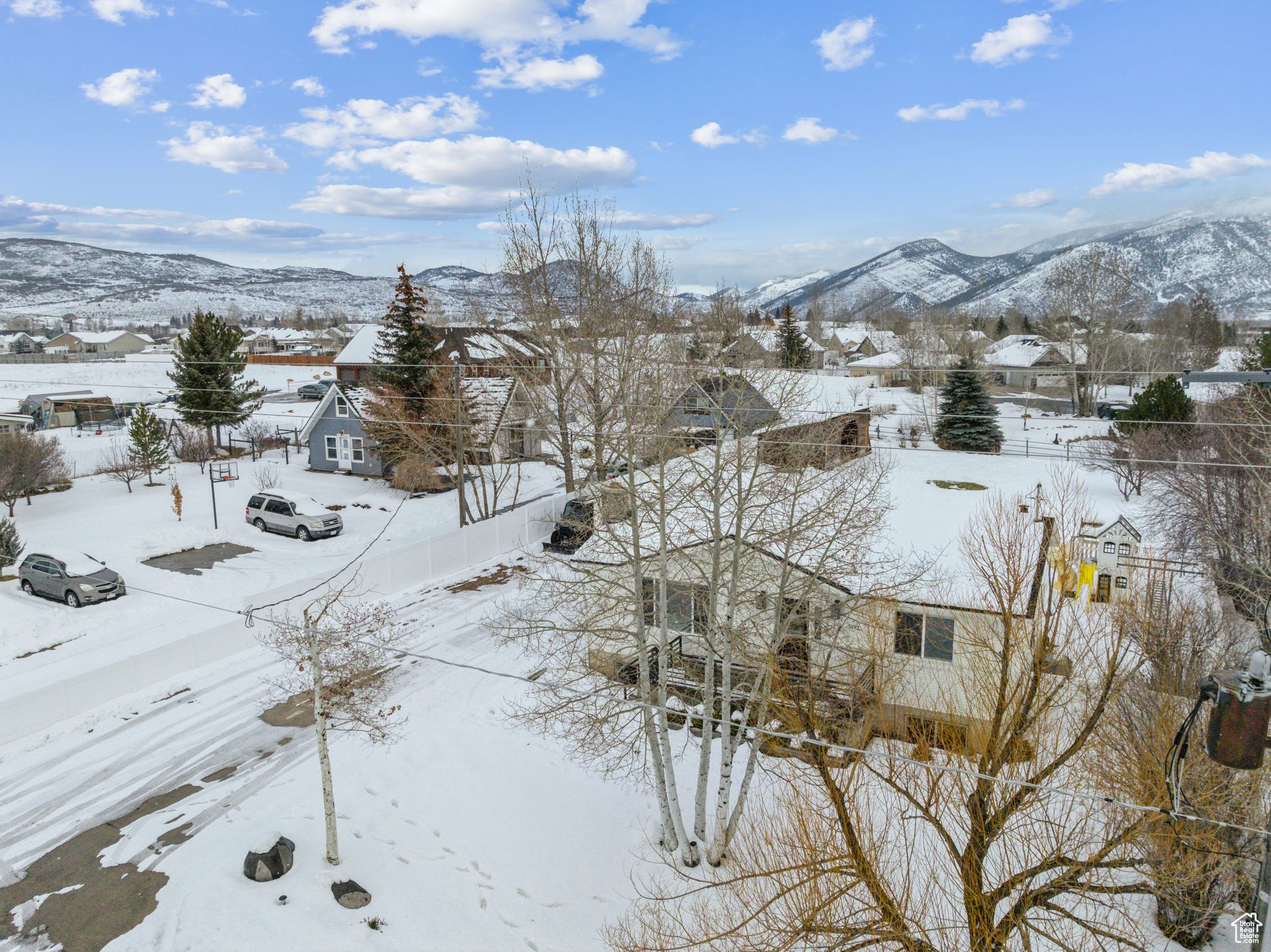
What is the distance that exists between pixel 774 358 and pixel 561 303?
675 inches

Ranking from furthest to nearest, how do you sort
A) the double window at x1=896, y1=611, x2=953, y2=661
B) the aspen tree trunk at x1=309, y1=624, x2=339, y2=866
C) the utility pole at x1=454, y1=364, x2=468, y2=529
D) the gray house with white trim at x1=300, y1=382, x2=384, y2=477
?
the gray house with white trim at x1=300, y1=382, x2=384, y2=477, the utility pole at x1=454, y1=364, x2=468, y2=529, the double window at x1=896, y1=611, x2=953, y2=661, the aspen tree trunk at x1=309, y1=624, x2=339, y2=866

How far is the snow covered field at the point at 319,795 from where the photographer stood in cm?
980

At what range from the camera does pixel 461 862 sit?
11070 millimetres

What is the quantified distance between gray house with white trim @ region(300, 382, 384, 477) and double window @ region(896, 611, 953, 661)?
85.0 feet

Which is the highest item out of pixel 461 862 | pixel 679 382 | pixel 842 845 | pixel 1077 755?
pixel 679 382

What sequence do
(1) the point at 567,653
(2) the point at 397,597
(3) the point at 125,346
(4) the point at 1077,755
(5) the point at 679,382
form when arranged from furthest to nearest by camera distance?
(3) the point at 125,346
(2) the point at 397,597
(5) the point at 679,382
(1) the point at 567,653
(4) the point at 1077,755

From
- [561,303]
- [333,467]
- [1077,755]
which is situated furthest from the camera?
[333,467]

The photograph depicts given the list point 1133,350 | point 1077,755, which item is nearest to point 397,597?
point 1077,755

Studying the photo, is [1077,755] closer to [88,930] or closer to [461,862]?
[461,862]

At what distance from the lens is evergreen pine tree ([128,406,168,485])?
2973 cm

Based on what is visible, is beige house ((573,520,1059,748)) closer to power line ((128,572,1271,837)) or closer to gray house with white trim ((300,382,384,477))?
power line ((128,572,1271,837))

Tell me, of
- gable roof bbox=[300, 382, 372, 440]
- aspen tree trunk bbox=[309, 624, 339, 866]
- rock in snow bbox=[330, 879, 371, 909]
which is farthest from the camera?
gable roof bbox=[300, 382, 372, 440]

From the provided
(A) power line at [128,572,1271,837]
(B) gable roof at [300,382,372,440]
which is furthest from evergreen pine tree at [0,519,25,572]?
(B) gable roof at [300,382,372,440]

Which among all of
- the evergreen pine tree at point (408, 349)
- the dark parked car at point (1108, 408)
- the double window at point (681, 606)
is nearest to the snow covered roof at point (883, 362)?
the dark parked car at point (1108, 408)
